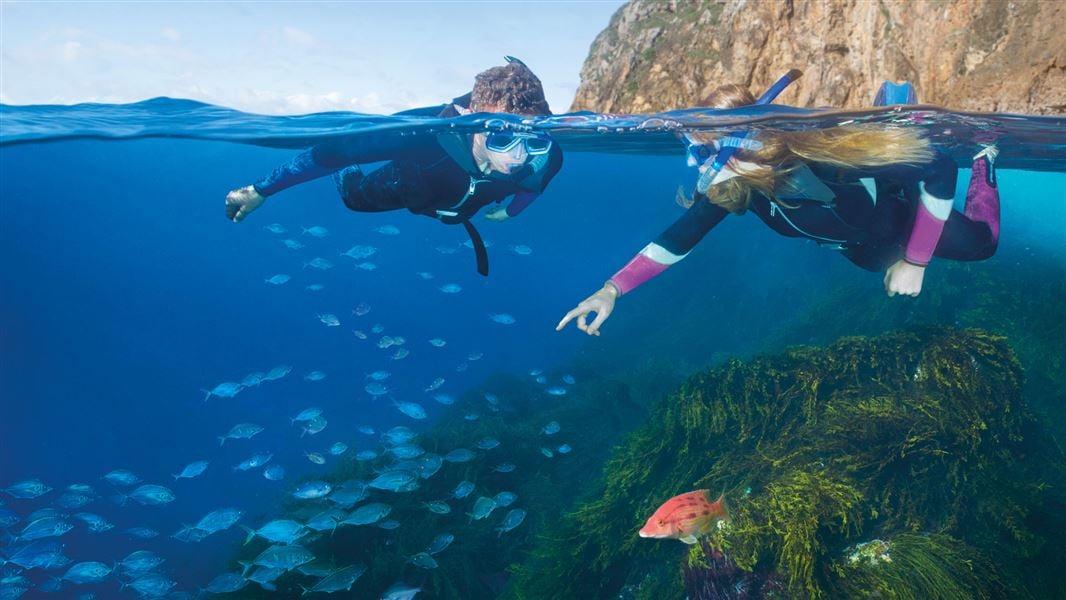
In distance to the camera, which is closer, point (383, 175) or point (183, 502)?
point (383, 175)

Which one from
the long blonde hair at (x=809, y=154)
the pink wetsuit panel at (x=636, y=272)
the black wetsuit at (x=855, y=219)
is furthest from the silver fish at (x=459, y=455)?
the long blonde hair at (x=809, y=154)

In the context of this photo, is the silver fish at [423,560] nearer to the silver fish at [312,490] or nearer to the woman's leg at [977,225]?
the silver fish at [312,490]

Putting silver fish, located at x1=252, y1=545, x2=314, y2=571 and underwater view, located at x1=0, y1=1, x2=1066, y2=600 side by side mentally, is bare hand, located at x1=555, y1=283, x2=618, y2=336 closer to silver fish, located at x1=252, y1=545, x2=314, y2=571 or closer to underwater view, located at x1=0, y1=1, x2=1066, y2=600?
underwater view, located at x1=0, y1=1, x2=1066, y2=600

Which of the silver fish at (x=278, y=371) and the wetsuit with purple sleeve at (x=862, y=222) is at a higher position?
the wetsuit with purple sleeve at (x=862, y=222)

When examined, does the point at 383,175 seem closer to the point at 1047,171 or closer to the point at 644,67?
the point at 644,67

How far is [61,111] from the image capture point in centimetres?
1148

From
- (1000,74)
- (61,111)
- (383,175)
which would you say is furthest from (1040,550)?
(61,111)

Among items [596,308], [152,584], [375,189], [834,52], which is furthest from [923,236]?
[152,584]

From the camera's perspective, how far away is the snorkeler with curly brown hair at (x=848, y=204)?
14.1 feet

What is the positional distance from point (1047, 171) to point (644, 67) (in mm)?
13163

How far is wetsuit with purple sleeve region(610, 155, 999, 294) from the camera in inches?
175

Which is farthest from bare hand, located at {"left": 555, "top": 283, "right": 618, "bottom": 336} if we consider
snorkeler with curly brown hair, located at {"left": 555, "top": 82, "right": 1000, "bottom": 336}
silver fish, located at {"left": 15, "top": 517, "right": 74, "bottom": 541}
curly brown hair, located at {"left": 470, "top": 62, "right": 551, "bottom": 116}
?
silver fish, located at {"left": 15, "top": 517, "right": 74, "bottom": 541}

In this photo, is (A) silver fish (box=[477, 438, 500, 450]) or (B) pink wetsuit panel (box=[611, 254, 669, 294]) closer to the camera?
(B) pink wetsuit panel (box=[611, 254, 669, 294])

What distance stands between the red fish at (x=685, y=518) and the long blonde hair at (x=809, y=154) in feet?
8.56
